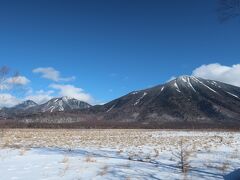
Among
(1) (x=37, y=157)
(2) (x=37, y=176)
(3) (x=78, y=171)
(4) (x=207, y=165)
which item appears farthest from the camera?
(1) (x=37, y=157)

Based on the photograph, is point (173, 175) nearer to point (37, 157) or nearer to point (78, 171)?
point (78, 171)

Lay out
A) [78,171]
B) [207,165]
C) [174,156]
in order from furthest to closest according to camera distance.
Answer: [174,156], [207,165], [78,171]

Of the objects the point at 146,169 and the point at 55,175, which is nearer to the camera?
the point at 55,175

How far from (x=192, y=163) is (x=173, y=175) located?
3.33 meters

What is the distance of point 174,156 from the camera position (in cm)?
1895

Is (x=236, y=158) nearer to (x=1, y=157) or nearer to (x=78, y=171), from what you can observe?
(x=78, y=171)

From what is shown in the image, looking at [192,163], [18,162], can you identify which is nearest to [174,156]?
[192,163]

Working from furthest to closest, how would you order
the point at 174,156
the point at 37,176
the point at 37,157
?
1. the point at 174,156
2. the point at 37,157
3. the point at 37,176

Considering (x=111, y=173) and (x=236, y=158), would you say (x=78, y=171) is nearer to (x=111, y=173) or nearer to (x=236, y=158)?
(x=111, y=173)

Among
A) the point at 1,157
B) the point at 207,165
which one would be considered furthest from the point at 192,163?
the point at 1,157

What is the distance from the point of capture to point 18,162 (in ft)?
52.5

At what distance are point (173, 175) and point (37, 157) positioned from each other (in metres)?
7.38

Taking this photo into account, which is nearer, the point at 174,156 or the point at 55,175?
the point at 55,175

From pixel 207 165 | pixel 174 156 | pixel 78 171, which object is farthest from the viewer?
pixel 174 156
